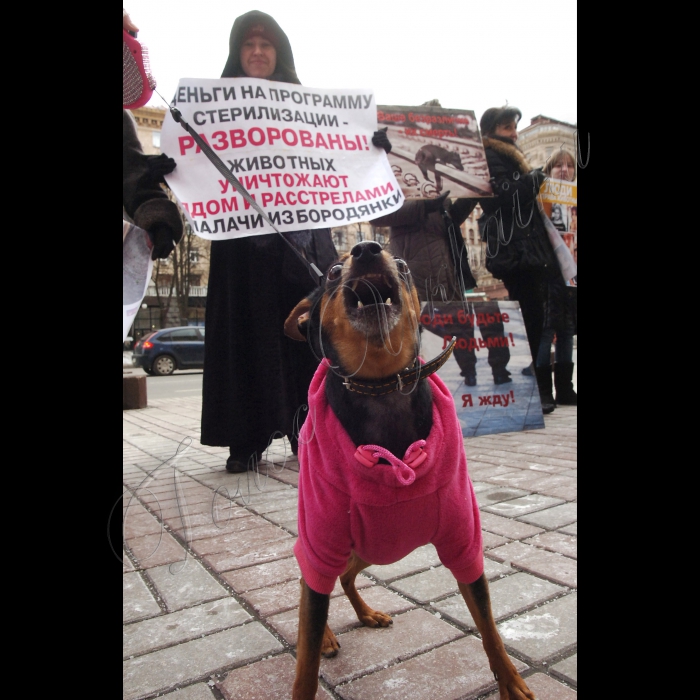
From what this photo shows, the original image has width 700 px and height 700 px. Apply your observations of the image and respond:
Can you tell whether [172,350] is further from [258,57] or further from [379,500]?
[379,500]

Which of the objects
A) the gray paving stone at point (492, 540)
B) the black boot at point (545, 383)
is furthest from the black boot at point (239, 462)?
the black boot at point (545, 383)

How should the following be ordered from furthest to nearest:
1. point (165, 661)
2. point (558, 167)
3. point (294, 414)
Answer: point (558, 167) → point (294, 414) → point (165, 661)

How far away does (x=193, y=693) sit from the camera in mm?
1438

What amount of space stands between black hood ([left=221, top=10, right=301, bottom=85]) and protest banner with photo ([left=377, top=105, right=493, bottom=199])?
7.33ft

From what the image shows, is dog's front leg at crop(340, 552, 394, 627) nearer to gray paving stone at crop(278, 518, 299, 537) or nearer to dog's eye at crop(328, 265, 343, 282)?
gray paving stone at crop(278, 518, 299, 537)

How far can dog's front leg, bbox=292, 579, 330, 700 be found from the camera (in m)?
1.29

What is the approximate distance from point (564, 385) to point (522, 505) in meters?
4.07

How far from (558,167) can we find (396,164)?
4.05 ft

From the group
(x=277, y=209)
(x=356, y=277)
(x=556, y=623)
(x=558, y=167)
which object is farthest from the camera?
(x=558, y=167)

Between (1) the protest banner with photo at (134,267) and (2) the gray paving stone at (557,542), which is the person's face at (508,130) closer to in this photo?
(2) the gray paving stone at (557,542)
